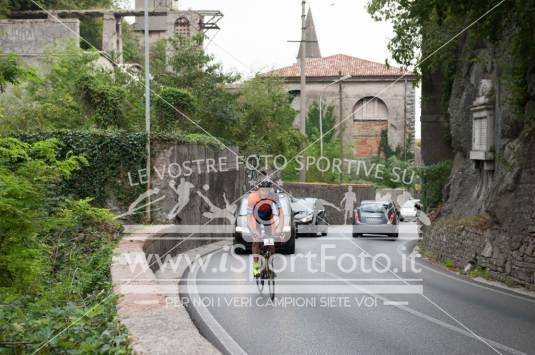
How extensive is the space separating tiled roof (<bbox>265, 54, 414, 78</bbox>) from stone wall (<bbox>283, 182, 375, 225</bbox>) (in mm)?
17784

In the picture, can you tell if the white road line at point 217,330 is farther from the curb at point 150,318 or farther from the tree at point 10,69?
the tree at point 10,69

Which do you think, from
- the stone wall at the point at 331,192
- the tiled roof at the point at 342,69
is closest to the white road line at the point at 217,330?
the stone wall at the point at 331,192

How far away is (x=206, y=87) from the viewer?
36.3 metres

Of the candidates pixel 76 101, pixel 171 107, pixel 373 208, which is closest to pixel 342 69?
pixel 373 208

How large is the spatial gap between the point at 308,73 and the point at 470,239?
1785 inches

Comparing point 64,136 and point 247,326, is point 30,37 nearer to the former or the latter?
point 64,136

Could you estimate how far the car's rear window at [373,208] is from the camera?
29.5 metres

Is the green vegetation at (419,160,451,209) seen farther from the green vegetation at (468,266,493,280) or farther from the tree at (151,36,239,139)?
the tree at (151,36,239,139)

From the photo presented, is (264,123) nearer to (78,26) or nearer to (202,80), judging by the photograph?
(202,80)

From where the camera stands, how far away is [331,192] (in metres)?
44.1

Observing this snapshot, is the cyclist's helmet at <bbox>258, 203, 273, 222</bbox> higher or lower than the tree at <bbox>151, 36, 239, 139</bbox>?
lower

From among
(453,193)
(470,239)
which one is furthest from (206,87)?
(470,239)

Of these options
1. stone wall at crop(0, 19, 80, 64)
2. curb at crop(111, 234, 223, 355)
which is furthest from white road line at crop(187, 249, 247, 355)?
stone wall at crop(0, 19, 80, 64)

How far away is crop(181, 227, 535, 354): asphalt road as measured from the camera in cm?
858
